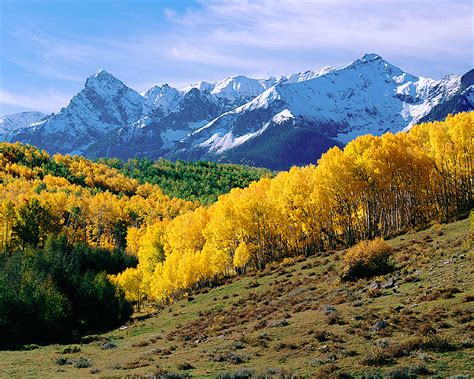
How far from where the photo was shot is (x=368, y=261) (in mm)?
46562

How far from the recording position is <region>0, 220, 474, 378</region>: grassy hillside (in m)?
23.3

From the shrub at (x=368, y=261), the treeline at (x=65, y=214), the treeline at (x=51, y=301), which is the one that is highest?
the treeline at (x=65, y=214)

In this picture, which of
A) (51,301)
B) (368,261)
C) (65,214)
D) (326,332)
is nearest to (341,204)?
(368,261)

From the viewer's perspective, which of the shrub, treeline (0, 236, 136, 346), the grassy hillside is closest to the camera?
the grassy hillside

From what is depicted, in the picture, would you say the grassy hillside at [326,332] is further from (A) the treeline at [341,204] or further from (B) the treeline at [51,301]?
(A) the treeline at [341,204]

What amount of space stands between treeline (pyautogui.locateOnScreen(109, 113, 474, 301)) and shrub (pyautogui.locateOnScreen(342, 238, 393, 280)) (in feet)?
81.0

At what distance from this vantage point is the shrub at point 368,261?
46.3 metres

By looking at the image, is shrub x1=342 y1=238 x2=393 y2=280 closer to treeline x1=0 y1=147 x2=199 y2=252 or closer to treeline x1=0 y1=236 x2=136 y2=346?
treeline x1=0 y1=236 x2=136 y2=346

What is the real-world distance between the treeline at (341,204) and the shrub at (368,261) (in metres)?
24.7

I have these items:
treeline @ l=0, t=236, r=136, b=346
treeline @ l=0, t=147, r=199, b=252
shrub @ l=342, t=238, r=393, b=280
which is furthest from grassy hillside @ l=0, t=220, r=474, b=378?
treeline @ l=0, t=147, r=199, b=252

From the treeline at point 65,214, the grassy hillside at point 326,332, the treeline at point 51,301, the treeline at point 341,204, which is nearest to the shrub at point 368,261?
the grassy hillside at point 326,332

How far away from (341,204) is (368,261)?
1226 inches

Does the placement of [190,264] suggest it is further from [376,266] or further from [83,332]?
[376,266]

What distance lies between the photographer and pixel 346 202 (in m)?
77.8
